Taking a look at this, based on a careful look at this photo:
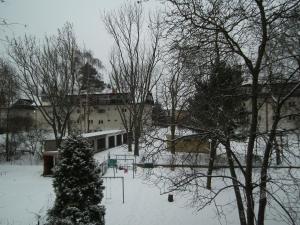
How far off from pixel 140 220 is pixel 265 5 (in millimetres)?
9750

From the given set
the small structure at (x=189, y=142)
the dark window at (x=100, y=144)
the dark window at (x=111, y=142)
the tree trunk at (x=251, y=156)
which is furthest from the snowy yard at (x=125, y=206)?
the dark window at (x=111, y=142)

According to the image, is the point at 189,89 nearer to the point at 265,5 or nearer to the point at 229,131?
the point at 229,131

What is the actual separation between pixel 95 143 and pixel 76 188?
21.2 meters

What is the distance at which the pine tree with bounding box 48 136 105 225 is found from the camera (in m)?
8.60

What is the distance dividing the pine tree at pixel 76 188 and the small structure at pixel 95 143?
4.84m

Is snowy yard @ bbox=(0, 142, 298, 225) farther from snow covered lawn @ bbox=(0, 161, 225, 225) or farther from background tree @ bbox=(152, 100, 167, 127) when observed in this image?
background tree @ bbox=(152, 100, 167, 127)

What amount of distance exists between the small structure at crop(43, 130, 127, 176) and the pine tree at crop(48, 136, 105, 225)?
15.9 feet

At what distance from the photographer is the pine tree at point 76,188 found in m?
8.60

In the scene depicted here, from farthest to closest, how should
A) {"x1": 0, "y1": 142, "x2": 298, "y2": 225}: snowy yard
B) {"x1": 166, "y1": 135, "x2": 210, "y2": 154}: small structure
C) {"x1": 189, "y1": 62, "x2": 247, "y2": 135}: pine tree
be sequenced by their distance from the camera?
{"x1": 0, "y1": 142, "x2": 298, "y2": 225}: snowy yard, {"x1": 189, "y1": 62, "x2": 247, "y2": 135}: pine tree, {"x1": 166, "y1": 135, "x2": 210, "y2": 154}: small structure

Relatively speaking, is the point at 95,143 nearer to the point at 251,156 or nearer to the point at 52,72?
the point at 52,72

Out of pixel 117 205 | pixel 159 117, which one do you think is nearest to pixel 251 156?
pixel 159 117

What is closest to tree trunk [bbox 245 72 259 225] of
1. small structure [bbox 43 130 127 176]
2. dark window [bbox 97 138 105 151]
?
small structure [bbox 43 130 127 176]

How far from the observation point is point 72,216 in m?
8.55

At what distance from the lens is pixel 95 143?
29719 mm
